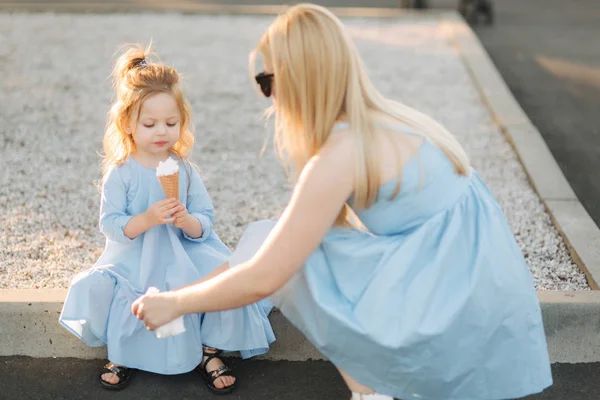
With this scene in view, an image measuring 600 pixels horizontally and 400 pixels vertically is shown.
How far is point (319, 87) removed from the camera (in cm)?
269

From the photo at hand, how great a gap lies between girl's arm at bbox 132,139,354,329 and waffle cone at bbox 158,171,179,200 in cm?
54

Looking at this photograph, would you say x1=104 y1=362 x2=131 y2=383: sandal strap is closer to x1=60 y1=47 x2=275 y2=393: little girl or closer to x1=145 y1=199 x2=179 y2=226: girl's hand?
x1=60 y1=47 x2=275 y2=393: little girl

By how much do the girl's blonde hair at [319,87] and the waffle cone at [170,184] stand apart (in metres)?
0.57

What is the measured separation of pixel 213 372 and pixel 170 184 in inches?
31.1

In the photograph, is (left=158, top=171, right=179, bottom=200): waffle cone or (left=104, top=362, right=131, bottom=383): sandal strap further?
(left=104, top=362, right=131, bottom=383): sandal strap

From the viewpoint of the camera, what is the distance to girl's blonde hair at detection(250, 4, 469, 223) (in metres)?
2.66

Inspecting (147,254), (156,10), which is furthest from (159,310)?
(156,10)

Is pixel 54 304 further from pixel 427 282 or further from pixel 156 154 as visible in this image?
pixel 427 282

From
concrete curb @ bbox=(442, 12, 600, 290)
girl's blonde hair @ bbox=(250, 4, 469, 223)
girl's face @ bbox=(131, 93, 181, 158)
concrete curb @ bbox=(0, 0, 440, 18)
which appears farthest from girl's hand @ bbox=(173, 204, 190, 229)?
concrete curb @ bbox=(0, 0, 440, 18)

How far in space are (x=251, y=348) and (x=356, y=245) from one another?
2.68 ft

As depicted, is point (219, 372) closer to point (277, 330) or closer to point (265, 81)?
point (277, 330)

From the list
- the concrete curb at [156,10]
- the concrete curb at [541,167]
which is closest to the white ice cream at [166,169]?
the concrete curb at [541,167]

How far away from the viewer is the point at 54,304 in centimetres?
366

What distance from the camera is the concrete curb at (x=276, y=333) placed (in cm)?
367
